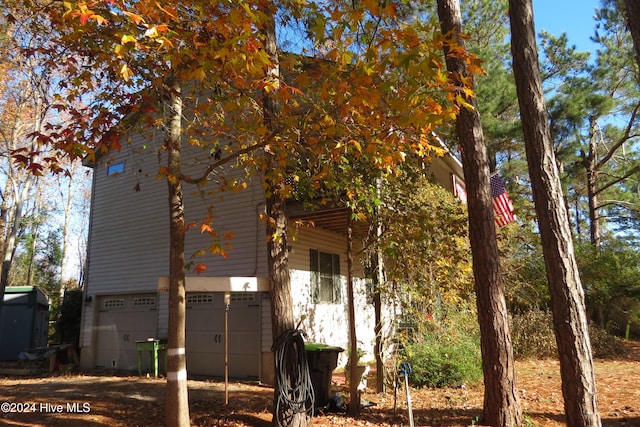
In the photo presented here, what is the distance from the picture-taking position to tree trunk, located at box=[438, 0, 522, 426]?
593cm

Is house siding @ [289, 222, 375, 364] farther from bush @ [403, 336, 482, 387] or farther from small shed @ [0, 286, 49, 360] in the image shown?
small shed @ [0, 286, 49, 360]

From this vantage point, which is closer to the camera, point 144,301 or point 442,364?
point 442,364

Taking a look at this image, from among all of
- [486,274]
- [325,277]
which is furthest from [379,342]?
[325,277]

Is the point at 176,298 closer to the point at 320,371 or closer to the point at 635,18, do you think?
the point at 320,371

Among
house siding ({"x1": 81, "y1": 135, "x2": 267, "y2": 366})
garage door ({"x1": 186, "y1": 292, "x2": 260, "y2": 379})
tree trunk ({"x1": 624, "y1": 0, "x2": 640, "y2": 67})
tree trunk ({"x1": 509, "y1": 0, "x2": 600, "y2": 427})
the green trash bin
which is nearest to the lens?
tree trunk ({"x1": 624, "y1": 0, "x2": 640, "y2": 67})

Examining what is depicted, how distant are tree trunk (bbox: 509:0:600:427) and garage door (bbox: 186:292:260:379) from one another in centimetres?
679

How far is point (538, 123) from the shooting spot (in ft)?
19.8

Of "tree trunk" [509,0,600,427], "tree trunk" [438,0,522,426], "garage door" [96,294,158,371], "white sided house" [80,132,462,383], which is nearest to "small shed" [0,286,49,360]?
"white sided house" [80,132,462,383]

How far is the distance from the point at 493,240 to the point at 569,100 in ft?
53.4

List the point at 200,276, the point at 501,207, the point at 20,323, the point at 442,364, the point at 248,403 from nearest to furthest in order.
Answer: the point at 248,403
the point at 442,364
the point at 501,207
the point at 200,276
the point at 20,323

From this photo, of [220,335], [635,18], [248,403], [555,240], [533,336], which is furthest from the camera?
[533,336]

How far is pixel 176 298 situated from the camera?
242 inches

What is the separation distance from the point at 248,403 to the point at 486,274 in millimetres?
4708

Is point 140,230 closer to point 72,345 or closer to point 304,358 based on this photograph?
point 72,345
